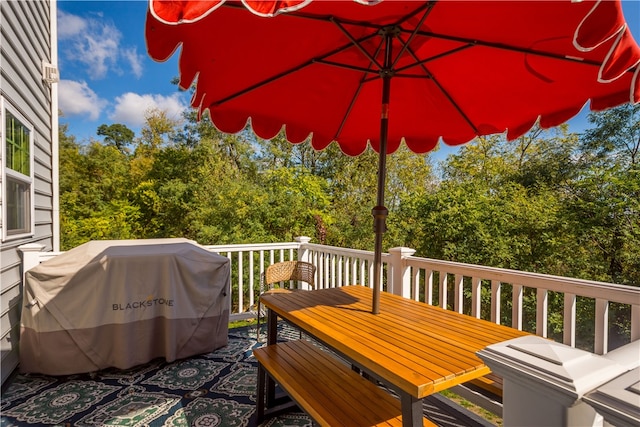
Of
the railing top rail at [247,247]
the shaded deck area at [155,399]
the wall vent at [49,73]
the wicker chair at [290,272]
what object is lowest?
the shaded deck area at [155,399]

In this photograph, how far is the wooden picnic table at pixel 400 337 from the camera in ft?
4.33

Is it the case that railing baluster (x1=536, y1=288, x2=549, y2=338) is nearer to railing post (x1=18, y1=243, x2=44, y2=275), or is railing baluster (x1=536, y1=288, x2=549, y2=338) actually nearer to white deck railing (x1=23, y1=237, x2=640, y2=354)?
white deck railing (x1=23, y1=237, x2=640, y2=354)

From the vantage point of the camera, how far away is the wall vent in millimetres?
4520

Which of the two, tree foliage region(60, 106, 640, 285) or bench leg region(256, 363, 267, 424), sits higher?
tree foliage region(60, 106, 640, 285)

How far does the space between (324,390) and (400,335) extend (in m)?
0.55

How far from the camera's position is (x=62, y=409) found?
260 cm

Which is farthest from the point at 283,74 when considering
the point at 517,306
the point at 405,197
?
the point at 405,197

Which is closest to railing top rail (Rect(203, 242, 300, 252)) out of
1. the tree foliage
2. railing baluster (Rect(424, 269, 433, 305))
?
railing baluster (Rect(424, 269, 433, 305))

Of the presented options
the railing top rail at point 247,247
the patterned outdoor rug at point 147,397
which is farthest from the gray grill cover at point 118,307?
the railing top rail at point 247,247

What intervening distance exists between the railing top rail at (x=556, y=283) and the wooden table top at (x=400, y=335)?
0.54m

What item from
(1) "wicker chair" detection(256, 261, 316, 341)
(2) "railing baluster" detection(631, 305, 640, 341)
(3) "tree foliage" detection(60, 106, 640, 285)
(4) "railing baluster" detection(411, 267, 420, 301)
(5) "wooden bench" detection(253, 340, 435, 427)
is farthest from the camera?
(3) "tree foliage" detection(60, 106, 640, 285)

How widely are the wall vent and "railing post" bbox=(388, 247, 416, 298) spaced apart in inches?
199

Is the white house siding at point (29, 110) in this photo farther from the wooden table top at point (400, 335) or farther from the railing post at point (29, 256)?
the wooden table top at point (400, 335)

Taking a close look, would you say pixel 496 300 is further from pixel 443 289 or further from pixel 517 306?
pixel 443 289
